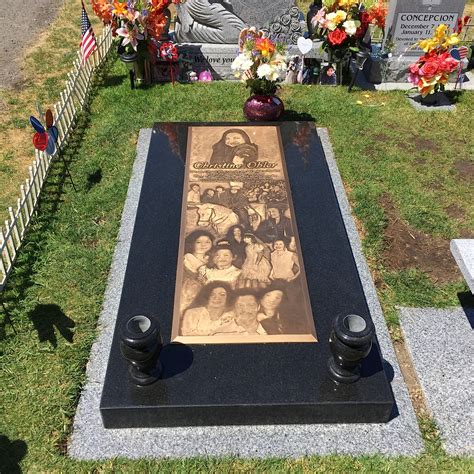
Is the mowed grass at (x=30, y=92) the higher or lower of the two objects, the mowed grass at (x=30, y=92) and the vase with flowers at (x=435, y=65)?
the lower

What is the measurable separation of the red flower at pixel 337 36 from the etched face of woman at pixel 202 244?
5369 mm

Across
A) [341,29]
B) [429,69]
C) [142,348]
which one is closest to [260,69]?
[341,29]

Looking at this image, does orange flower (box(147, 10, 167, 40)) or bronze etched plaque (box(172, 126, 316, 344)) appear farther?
orange flower (box(147, 10, 167, 40))

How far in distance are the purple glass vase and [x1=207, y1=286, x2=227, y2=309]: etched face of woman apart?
3907mm

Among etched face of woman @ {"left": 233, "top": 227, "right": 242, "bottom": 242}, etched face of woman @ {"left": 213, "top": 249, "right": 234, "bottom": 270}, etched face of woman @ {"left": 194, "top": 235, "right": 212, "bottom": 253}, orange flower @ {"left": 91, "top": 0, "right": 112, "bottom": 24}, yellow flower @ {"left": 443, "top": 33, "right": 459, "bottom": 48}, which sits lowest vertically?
etched face of woman @ {"left": 194, "top": 235, "right": 212, "bottom": 253}

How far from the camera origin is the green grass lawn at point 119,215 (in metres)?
4.09

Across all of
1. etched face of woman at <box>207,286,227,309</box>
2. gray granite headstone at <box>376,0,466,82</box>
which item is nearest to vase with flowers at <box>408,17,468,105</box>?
gray granite headstone at <box>376,0,466,82</box>

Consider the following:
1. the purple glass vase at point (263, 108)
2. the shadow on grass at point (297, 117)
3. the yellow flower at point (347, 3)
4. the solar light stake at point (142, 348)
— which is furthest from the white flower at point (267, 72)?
the solar light stake at point (142, 348)

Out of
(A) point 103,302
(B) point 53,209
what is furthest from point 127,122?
(A) point 103,302

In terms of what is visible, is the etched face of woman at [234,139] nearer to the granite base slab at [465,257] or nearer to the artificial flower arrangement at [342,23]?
the artificial flower arrangement at [342,23]

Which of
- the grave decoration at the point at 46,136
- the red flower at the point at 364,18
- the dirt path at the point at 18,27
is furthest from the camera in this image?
the dirt path at the point at 18,27

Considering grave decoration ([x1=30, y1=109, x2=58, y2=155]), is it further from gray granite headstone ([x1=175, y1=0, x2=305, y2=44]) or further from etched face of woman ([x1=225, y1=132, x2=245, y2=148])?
gray granite headstone ([x1=175, y1=0, x2=305, y2=44])

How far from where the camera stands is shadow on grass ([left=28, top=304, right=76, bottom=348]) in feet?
16.1

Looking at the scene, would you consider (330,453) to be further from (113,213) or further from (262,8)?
(262,8)
